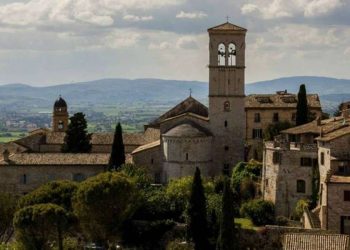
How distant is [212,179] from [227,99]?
330 inches

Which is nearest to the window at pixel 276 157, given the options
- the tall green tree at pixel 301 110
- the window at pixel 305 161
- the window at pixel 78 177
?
the window at pixel 305 161

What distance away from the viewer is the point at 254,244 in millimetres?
53406

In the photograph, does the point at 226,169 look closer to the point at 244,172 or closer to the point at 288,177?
the point at 244,172

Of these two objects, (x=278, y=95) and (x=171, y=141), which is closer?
(x=171, y=141)

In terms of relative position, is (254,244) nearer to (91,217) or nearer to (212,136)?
(91,217)

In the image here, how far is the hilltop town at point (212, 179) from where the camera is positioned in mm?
53375

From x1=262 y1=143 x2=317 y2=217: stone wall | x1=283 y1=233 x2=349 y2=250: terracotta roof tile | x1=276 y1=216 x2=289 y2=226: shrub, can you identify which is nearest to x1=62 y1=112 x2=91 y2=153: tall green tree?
x1=262 y1=143 x2=317 y2=217: stone wall

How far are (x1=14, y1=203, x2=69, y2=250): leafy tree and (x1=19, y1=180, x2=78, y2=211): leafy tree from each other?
4481 millimetres

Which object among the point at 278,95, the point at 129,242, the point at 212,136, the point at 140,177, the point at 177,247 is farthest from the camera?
the point at 278,95

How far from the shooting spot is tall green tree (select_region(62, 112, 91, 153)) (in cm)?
7838

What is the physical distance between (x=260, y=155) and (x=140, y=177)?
14.3m

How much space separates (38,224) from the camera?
52.9m

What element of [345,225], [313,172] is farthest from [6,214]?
[345,225]

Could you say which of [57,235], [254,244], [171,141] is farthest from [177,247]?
[171,141]
